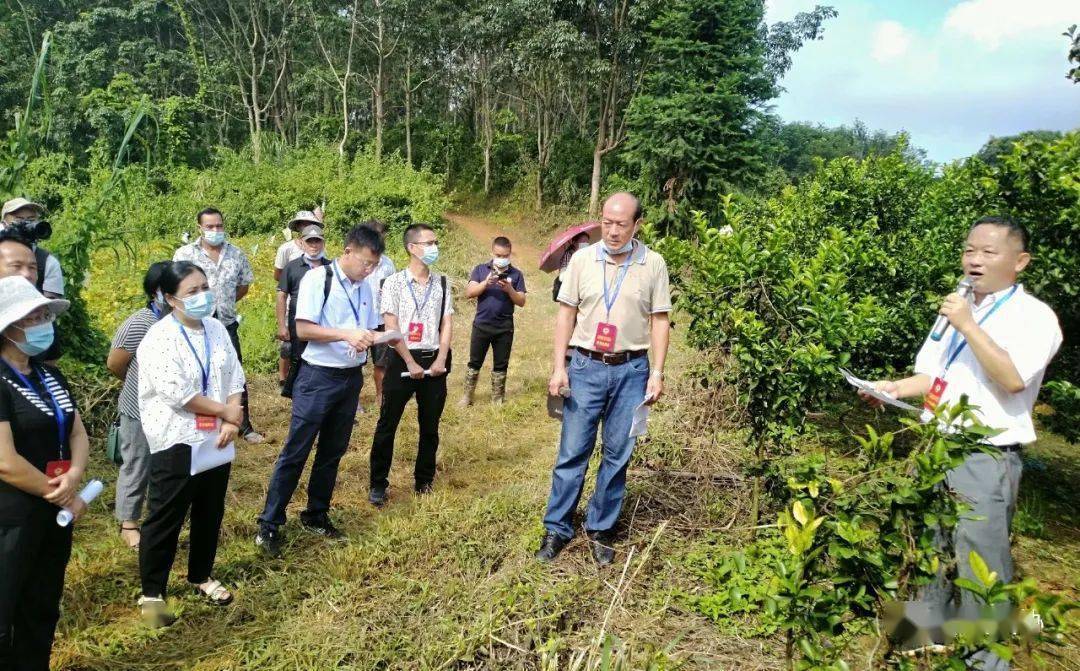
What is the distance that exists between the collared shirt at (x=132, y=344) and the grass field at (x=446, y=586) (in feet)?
2.68

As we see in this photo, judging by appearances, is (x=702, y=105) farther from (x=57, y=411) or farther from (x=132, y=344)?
(x=57, y=411)

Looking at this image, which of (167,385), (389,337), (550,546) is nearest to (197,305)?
(167,385)

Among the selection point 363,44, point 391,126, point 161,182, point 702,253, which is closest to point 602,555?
point 702,253

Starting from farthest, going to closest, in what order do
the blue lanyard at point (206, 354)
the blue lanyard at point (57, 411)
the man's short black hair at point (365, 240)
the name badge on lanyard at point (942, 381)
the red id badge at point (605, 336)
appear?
the man's short black hair at point (365, 240)
the red id badge at point (605, 336)
the blue lanyard at point (206, 354)
the name badge on lanyard at point (942, 381)
the blue lanyard at point (57, 411)

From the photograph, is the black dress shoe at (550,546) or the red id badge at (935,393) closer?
the red id badge at (935,393)

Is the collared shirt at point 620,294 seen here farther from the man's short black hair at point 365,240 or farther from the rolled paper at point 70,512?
the rolled paper at point 70,512

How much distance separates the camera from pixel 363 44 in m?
25.3

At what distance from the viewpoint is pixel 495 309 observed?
6383 millimetres

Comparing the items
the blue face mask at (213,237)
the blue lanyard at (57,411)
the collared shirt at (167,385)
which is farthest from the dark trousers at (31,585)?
the blue face mask at (213,237)

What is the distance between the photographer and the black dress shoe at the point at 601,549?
339 cm

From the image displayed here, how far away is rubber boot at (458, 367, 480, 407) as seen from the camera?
657cm

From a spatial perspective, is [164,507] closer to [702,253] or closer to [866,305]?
[702,253]

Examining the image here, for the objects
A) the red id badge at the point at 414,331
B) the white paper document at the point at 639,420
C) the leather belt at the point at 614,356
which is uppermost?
the leather belt at the point at 614,356

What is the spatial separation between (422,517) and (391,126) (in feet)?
104
